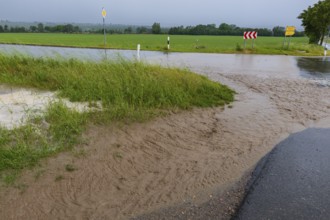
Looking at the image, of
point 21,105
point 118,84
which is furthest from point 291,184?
point 21,105

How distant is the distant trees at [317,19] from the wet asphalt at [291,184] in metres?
30.8

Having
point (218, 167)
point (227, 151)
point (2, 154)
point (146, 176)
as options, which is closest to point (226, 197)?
point (218, 167)

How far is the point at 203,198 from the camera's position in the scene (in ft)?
12.4

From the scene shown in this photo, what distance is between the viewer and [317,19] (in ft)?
107

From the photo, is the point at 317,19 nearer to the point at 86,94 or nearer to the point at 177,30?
the point at 86,94

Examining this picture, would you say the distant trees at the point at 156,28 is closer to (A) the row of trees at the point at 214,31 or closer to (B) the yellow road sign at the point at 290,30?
(A) the row of trees at the point at 214,31

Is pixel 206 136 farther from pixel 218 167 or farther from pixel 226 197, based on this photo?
pixel 226 197

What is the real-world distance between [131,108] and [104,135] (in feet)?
4.31

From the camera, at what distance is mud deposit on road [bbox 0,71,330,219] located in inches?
142

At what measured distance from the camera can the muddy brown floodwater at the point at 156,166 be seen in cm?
358

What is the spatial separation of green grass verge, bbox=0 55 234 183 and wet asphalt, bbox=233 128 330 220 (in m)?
2.96

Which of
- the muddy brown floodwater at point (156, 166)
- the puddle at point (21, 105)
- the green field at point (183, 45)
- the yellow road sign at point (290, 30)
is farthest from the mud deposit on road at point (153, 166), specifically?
the yellow road sign at point (290, 30)

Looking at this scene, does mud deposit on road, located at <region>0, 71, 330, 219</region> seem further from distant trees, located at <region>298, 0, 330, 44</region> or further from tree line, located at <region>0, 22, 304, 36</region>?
tree line, located at <region>0, 22, 304, 36</region>

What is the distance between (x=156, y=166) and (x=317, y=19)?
114ft
